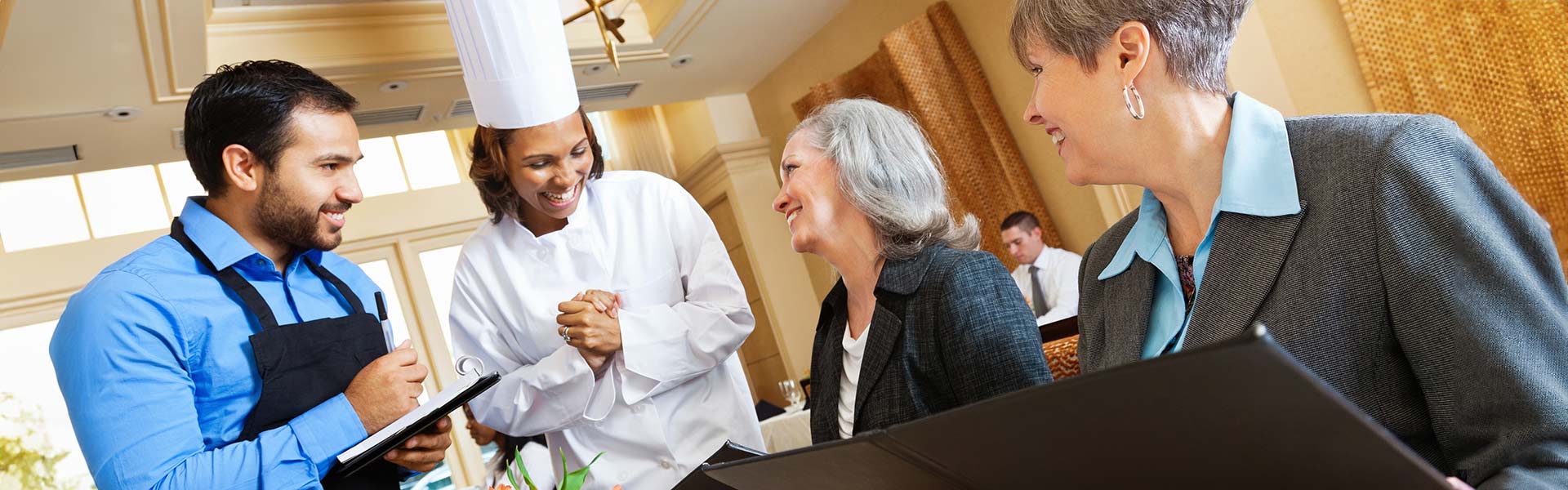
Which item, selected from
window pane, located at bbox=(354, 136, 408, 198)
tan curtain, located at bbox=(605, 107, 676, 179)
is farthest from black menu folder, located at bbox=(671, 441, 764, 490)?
window pane, located at bbox=(354, 136, 408, 198)

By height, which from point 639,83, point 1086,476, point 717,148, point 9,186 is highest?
point 9,186

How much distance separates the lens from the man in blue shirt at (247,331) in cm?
134

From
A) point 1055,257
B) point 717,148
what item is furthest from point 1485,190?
point 717,148

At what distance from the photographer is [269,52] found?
4535mm

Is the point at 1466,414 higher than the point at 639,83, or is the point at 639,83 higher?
the point at 639,83

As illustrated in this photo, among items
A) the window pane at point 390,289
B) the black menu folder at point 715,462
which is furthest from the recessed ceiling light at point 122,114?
the black menu folder at point 715,462

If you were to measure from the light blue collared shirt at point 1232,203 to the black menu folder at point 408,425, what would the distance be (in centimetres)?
84

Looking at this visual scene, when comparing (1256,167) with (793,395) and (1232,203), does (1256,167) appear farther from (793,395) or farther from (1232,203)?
(793,395)

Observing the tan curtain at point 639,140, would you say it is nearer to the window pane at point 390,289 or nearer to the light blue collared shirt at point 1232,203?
the window pane at point 390,289

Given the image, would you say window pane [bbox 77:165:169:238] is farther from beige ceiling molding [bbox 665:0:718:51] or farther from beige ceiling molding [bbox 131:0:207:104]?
beige ceiling molding [bbox 665:0:718:51]

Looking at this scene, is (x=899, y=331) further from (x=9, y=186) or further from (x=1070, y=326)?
(x=9, y=186)

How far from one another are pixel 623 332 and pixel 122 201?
575cm

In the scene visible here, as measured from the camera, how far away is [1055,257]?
5.08 metres

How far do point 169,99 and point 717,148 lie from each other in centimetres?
311
